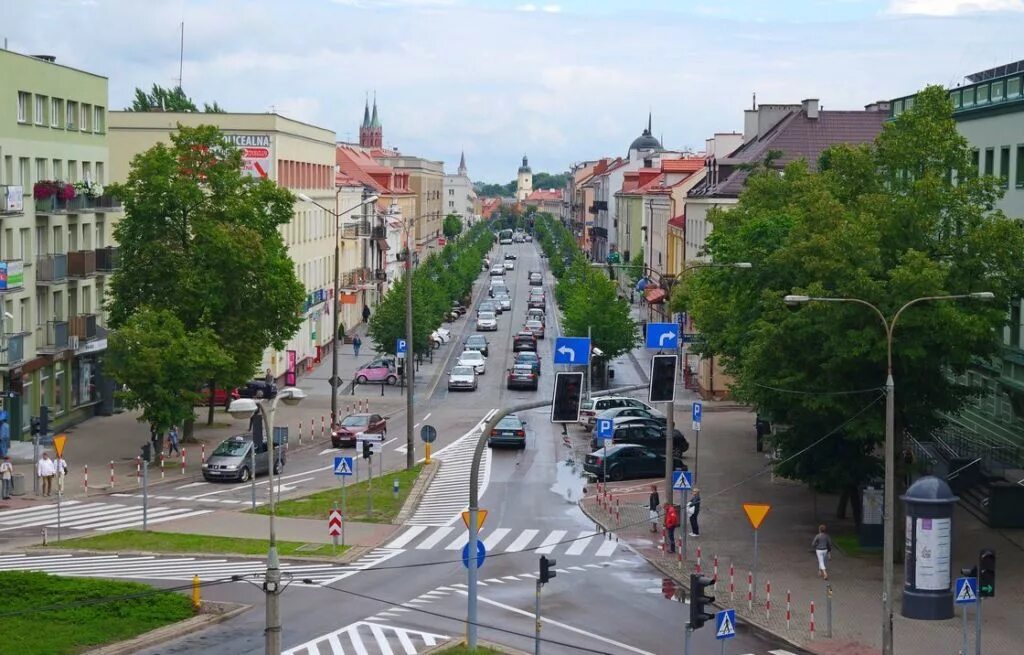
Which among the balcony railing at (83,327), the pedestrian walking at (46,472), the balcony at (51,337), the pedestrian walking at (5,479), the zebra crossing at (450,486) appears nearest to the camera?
the zebra crossing at (450,486)

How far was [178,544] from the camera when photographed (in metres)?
39.2

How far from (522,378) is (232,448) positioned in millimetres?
27447

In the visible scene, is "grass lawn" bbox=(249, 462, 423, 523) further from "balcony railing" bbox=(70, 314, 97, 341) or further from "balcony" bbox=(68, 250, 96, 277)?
"balcony" bbox=(68, 250, 96, 277)

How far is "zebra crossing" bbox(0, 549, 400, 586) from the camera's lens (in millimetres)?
35406

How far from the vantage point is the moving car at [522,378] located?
252 ft

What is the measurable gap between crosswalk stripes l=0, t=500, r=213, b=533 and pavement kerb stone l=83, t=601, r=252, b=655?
1120 cm

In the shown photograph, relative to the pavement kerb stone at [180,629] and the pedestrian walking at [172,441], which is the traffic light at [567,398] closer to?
the pavement kerb stone at [180,629]

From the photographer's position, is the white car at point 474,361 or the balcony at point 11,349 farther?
the white car at point 474,361

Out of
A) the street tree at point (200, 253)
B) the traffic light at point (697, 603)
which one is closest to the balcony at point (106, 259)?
the street tree at point (200, 253)

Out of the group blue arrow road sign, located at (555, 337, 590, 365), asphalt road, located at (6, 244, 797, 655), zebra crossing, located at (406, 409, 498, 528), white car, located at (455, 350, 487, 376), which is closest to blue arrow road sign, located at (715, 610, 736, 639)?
asphalt road, located at (6, 244, 797, 655)

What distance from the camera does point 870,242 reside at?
124ft

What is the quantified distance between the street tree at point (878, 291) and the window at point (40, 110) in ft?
95.0

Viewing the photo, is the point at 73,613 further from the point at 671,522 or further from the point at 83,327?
the point at 83,327

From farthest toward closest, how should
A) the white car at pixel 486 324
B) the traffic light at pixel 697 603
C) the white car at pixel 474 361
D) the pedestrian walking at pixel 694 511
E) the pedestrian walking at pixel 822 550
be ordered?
the white car at pixel 486 324
the white car at pixel 474 361
the pedestrian walking at pixel 694 511
the pedestrian walking at pixel 822 550
the traffic light at pixel 697 603
